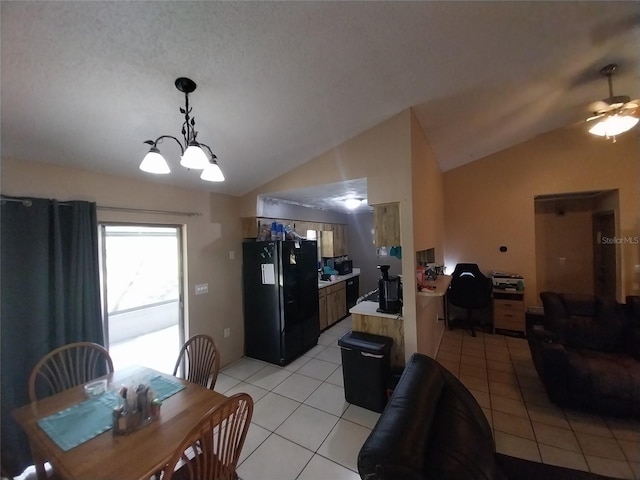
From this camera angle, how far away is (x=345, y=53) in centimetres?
149

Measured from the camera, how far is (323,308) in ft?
13.9

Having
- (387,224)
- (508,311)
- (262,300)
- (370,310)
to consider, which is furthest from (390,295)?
(508,311)

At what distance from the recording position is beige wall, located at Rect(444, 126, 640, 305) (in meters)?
3.49

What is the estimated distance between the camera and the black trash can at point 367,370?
7.26 ft

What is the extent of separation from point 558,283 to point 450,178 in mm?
2700

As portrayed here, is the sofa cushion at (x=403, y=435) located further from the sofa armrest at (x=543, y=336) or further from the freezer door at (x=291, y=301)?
the freezer door at (x=291, y=301)

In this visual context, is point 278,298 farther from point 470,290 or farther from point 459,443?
point 470,290

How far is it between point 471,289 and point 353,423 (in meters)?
2.87

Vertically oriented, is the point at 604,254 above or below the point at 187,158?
below

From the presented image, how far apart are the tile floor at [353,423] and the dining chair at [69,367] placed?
123 cm

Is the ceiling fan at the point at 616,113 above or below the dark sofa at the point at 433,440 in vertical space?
Result: above

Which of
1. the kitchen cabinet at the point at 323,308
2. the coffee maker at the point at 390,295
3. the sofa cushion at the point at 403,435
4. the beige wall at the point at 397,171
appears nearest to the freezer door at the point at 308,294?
the kitchen cabinet at the point at 323,308

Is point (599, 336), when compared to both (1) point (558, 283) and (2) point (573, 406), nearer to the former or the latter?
(2) point (573, 406)

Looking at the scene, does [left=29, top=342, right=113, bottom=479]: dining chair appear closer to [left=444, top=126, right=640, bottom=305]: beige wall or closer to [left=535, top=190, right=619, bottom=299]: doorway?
[left=444, top=126, right=640, bottom=305]: beige wall
